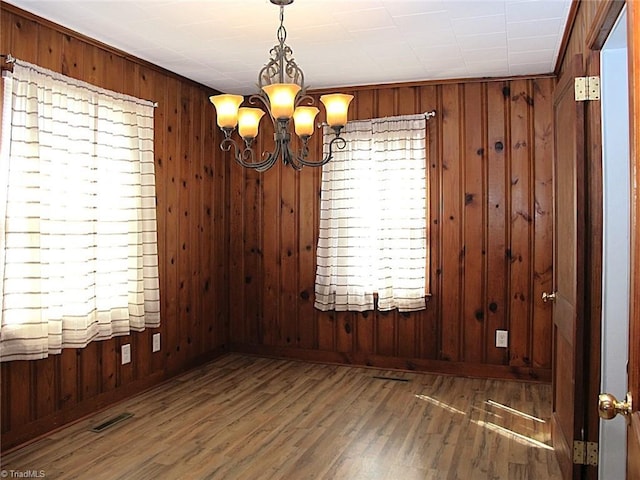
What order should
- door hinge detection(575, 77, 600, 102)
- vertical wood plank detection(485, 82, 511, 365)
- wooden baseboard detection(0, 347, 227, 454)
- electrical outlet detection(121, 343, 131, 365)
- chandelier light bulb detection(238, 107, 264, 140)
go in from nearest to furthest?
door hinge detection(575, 77, 600, 102) < chandelier light bulb detection(238, 107, 264, 140) < wooden baseboard detection(0, 347, 227, 454) < electrical outlet detection(121, 343, 131, 365) < vertical wood plank detection(485, 82, 511, 365)

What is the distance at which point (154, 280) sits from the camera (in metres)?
3.96

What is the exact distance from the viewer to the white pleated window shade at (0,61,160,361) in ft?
9.81

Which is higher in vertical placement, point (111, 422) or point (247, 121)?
point (247, 121)

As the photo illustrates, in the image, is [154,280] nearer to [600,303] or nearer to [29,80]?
[29,80]

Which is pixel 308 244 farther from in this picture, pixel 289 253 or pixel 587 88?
pixel 587 88

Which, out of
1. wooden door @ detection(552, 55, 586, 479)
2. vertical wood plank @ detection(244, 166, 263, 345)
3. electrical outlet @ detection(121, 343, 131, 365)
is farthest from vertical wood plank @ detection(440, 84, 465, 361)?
electrical outlet @ detection(121, 343, 131, 365)

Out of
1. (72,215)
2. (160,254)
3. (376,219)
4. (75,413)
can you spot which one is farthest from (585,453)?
(160,254)

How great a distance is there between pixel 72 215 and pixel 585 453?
9.86ft

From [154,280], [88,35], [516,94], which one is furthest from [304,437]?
[516,94]

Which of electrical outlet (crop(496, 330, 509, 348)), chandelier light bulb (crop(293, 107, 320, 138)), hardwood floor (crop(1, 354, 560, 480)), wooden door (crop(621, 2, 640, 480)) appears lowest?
hardwood floor (crop(1, 354, 560, 480))

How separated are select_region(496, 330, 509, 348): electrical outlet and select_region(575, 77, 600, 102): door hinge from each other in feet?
8.23

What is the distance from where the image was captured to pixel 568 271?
2.62 meters

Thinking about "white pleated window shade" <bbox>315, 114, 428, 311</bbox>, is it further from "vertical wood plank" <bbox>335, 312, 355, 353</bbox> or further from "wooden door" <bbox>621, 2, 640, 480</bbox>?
"wooden door" <bbox>621, 2, 640, 480</bbox>

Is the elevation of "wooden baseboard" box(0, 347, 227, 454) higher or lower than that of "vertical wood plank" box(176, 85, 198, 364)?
lower
